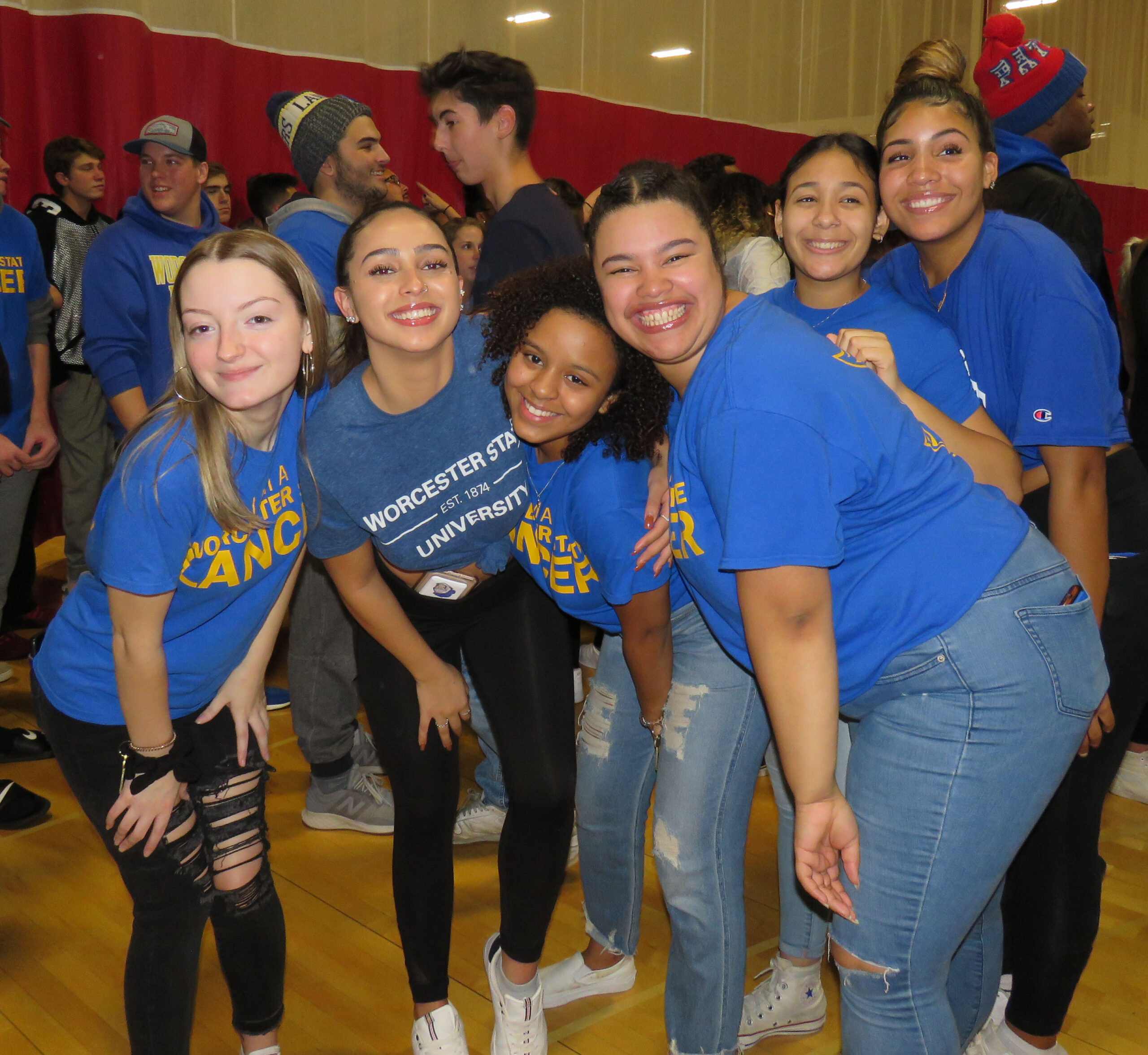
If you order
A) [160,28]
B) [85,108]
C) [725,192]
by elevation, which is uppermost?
[160,28]

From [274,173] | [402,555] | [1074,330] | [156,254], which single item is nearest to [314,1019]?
[402,555]

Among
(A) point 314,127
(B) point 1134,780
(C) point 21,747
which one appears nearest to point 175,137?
(A) point 314,127

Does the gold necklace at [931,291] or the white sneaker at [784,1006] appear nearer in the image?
the gold necklace at [931,291]

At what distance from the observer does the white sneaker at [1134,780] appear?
10.4 feet

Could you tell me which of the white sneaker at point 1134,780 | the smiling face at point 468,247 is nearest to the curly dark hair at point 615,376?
the white sneaker at point 1134,780

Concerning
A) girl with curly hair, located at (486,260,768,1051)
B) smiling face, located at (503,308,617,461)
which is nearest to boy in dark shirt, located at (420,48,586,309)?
girl with curly hair, located at (486,260,768,1051)

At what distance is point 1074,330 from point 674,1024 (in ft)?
4.45

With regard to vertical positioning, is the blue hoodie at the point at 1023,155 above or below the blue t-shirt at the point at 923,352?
above

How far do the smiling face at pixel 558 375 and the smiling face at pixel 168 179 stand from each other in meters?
2.19

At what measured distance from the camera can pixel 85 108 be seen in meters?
4.87

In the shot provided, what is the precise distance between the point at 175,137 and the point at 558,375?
238 cm

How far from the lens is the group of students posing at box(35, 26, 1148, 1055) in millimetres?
1332

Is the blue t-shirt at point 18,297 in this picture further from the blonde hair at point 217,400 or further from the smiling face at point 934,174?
the smiling face at point 934,174

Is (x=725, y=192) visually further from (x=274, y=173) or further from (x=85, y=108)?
(x=85, y=108)
